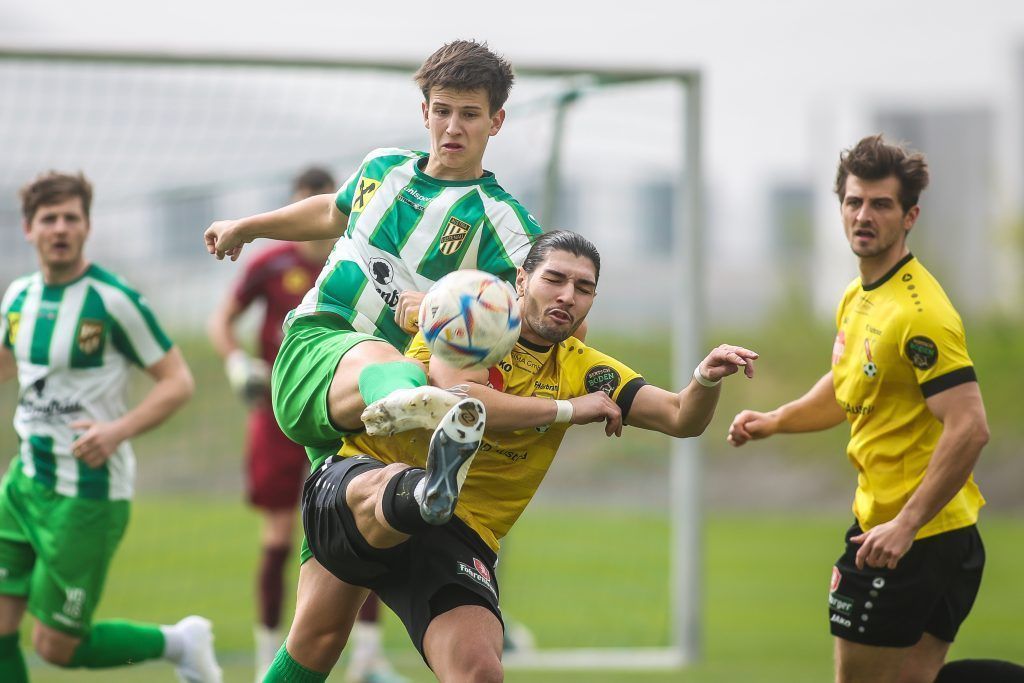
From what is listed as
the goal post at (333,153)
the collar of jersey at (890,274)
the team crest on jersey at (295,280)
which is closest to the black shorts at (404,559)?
the collar of jersey at (890,274)

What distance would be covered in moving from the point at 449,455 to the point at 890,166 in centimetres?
195

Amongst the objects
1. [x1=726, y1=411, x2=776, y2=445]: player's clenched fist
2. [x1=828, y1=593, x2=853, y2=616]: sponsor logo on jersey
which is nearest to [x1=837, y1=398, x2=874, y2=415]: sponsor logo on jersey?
[x1=726, y1=411, x2=776, y2=445]: player's clenched fist

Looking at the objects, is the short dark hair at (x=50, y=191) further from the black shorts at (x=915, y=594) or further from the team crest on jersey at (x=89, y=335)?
the black shorts at (x=915, y=594)

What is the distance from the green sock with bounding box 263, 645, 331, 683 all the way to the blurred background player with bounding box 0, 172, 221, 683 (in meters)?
1.49

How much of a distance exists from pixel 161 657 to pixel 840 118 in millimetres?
49737

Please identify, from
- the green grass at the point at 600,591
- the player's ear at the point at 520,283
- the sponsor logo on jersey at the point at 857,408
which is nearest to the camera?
the player's ear at the point at 520,283

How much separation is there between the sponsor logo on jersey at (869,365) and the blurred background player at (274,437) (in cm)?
329

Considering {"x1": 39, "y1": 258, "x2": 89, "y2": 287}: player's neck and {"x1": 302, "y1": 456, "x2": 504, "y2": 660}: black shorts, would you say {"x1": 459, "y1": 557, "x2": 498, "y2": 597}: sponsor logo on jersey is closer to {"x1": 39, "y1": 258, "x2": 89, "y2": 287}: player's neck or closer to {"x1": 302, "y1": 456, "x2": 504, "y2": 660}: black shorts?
{"x1": 302, "y1": 456, "x2": 504, "y2": 660}: black shorts

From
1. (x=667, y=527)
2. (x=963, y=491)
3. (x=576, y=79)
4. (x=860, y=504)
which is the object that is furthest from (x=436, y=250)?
(x=667, y=527)

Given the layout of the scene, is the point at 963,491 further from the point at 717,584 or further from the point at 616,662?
the point at 717,584

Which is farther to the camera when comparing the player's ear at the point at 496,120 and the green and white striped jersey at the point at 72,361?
the green and white striped jersey at the point at 72,361

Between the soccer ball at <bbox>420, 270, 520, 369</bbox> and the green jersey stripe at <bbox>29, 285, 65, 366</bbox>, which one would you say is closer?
the soccer ball at <bbox>420, 270, 520, 369</bbox>

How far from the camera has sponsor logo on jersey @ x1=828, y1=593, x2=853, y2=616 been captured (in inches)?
176

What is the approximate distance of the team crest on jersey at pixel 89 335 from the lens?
553 centimetres
